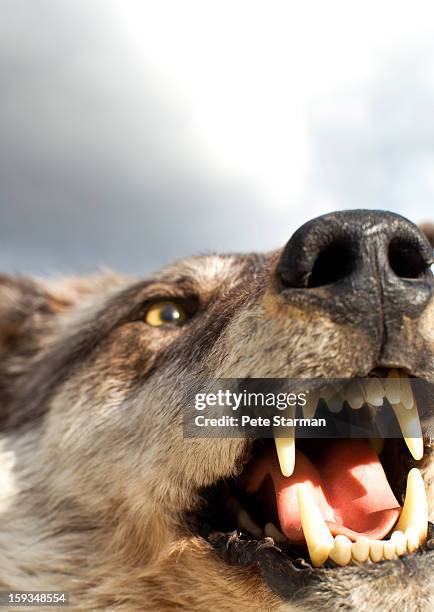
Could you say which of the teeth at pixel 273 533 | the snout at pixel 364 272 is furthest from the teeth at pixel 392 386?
the teeth at pixel 273 533

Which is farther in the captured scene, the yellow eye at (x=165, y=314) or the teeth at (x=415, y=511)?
the yellow eye at (x=165, y=314)

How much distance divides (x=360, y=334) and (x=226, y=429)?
73 centimetres

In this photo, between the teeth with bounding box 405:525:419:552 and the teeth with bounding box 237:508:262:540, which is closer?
the teeth with bounding box 405:525:419:552

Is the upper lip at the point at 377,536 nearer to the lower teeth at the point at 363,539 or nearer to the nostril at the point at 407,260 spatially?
the lower teeth at the point at 363,539

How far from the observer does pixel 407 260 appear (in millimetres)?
2715

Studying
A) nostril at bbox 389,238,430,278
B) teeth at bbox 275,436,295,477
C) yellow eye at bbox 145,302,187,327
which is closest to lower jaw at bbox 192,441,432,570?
teeth at bbox 275,436,295,477

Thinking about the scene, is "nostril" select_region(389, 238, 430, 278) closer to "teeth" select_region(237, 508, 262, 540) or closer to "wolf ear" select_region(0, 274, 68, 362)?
"teeth" select_region(237, 508, 262, 540)

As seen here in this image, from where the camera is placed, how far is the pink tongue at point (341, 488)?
2750mm

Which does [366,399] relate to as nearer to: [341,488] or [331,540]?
[341,488]

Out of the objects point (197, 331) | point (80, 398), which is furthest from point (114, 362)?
point (197, 331)

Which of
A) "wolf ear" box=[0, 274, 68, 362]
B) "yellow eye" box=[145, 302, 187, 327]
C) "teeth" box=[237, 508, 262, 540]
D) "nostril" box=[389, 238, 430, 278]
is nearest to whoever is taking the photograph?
"nostril" box=[389, 238, 430, 278]

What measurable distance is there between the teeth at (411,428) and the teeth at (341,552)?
53 cm

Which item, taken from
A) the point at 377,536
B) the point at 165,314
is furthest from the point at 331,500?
the point at 165,314

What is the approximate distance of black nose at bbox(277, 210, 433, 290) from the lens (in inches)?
101
